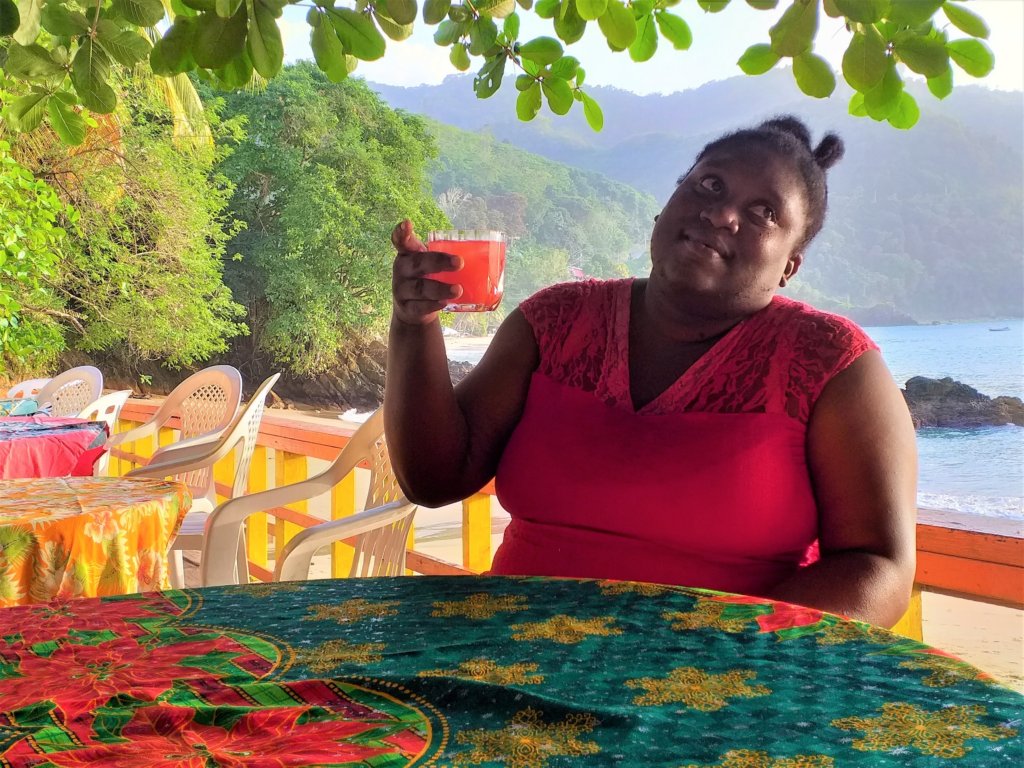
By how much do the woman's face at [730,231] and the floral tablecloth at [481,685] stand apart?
0.63 m

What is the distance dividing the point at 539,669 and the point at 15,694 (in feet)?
1.24

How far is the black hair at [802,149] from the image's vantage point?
151cm

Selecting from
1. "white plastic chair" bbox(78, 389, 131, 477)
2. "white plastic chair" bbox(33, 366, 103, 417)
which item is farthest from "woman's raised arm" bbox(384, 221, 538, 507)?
"white plastic chair" bbox(33, 366, 103, 417)

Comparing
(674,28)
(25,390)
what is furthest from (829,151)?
(25,390)

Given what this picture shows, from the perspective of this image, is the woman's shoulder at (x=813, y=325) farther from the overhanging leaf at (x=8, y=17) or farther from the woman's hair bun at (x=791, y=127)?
the overhanging leaf at (x=8, y=17)

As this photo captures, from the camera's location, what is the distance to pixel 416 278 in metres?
1.26

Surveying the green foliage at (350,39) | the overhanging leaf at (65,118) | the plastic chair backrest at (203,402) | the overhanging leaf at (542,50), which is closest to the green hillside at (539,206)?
the plastic chair backrest at (203,402)

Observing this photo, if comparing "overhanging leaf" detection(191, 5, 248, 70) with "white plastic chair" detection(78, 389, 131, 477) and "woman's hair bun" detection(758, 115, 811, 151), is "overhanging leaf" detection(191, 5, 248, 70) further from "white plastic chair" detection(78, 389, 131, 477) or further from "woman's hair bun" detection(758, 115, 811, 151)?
"white plastic chair" detection(78, 389, 131, 477)

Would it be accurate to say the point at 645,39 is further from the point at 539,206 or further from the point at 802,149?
the point at 539,206

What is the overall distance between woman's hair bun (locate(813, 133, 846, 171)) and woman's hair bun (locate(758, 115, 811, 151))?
0.02 m

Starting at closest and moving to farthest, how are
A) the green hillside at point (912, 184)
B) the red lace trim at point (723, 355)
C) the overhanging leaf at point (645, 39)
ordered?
the overhanging leaf at point (645, 39)
the red lace trim at point (723, 355)
the green hillside at point (912, 184)

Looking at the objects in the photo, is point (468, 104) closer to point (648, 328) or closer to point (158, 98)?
point (158, 98)

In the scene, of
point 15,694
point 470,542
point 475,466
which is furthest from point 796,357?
point 470,542

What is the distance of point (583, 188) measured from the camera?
1308 inches
